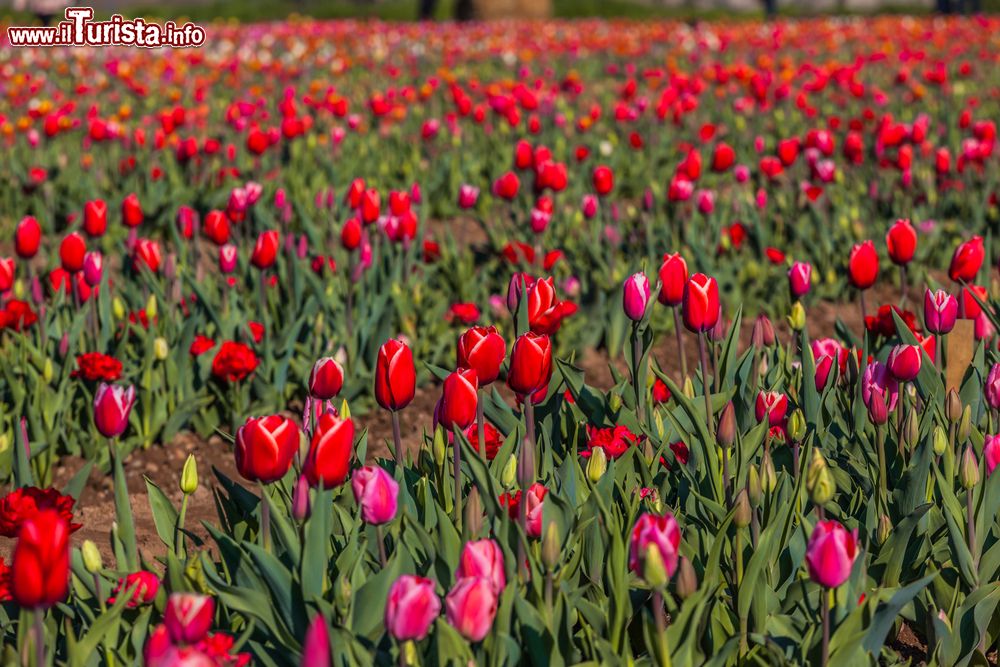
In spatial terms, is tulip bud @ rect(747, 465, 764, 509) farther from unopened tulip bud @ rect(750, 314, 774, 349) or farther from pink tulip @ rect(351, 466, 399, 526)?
unopened tulip bud @ rect(750, 314, 774, 349)

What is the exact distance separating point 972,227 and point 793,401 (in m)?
3.41

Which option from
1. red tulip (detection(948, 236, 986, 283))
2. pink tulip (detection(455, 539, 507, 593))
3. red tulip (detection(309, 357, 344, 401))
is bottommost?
pink tulip (detection(455, 539, 507, 593))

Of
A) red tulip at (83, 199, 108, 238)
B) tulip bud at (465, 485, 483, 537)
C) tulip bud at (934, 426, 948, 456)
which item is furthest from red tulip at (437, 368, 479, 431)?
red tulip at (83, 199, 108, 238)

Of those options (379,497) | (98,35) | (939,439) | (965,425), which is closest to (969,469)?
(939,439)

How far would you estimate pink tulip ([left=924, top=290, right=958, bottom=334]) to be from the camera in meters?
2.68

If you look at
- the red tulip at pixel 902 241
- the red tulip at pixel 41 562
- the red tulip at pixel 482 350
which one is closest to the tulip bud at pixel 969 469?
the red tulip at pixel 482 350

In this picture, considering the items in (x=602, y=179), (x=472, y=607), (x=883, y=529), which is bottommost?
(x=883, y=529)

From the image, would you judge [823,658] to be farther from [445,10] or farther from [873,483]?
[445,10]

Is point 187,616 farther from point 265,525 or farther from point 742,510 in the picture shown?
point 742,510

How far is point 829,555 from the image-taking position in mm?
1729

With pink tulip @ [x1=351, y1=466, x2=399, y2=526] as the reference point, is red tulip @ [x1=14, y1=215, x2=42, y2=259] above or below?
below

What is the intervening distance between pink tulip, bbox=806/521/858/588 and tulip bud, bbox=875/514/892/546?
1.93ft

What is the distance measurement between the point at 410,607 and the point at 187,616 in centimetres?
36

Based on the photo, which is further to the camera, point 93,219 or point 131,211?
point 131,211
